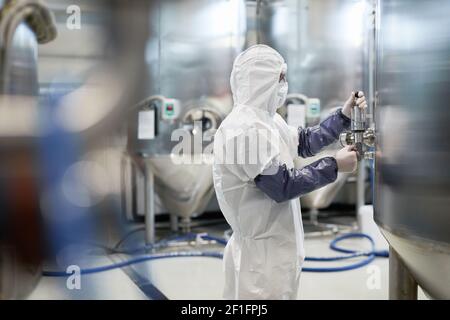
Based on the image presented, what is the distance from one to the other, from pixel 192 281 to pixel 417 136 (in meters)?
1.36

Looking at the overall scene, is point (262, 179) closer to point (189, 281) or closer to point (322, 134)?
point (322, 134)

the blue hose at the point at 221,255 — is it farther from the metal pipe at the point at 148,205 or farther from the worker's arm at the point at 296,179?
the worker's arm at the point at 296,179

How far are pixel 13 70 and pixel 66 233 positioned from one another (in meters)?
0.93

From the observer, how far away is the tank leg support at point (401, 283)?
1.25 meters

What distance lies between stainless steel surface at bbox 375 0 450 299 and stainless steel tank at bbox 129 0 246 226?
5.07ft

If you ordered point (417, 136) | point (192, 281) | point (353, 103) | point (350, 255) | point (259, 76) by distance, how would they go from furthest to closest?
point (350, 255) < point (192, 281) < point (353, 103) < point (259, 76) < point (417, 136)

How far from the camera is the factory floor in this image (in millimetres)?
1769

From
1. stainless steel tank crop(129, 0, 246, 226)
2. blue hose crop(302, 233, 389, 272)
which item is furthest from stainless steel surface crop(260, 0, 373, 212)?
blue hose crop(302, 233, 389, 272)

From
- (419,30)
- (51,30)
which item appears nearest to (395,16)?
(419,30)

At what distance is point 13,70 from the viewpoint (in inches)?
36.5

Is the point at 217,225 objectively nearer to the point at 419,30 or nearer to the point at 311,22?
the point at 311,22

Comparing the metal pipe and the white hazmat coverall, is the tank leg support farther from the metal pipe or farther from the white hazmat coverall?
the metal pipe

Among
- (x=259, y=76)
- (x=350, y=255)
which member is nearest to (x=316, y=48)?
(x=350, y=255)

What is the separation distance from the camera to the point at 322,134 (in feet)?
4.05
